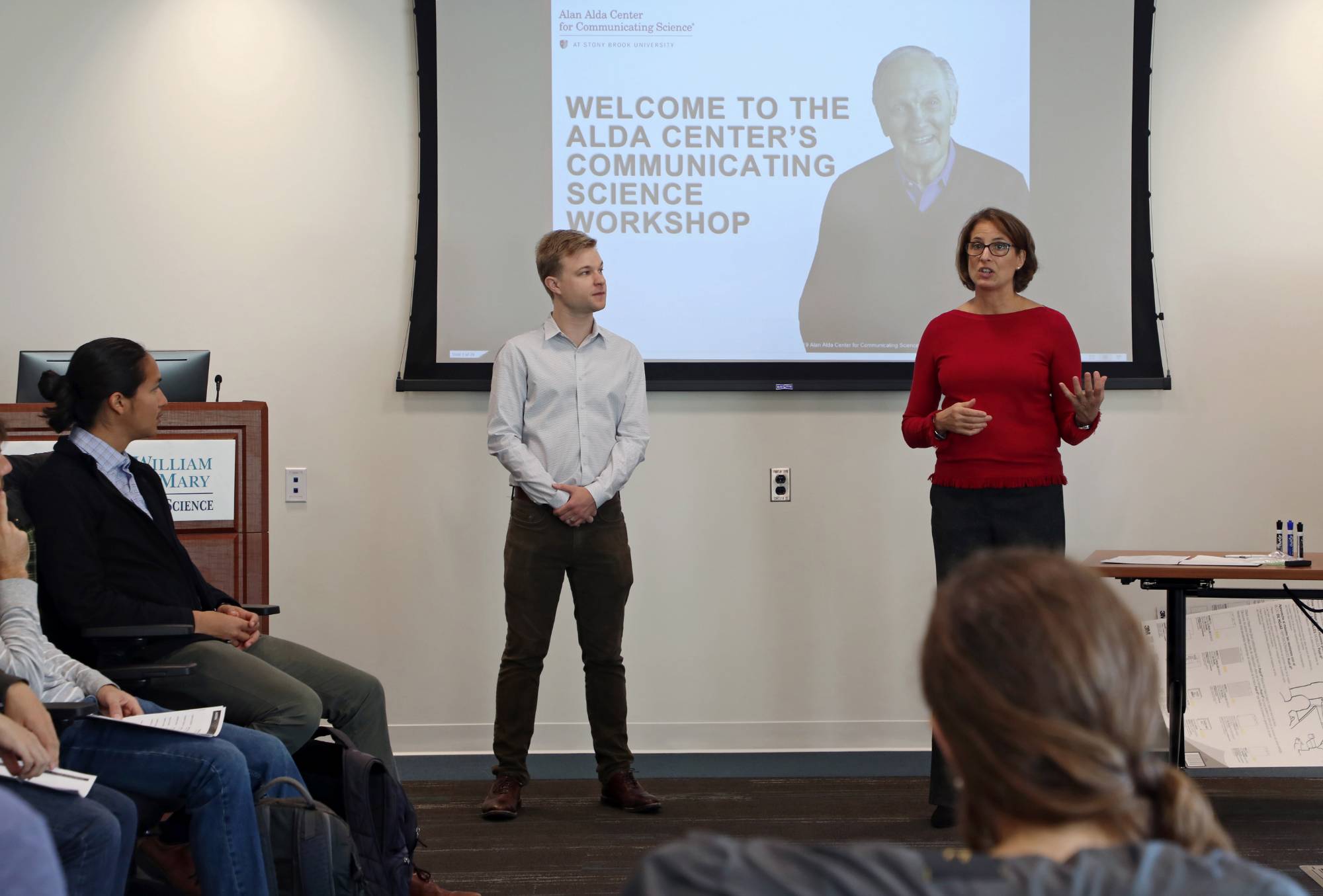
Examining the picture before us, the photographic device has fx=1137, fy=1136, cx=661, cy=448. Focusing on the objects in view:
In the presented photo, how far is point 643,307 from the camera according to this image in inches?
153

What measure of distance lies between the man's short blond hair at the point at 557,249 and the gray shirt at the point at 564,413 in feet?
0.52

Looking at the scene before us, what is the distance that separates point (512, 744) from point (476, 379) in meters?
1.23

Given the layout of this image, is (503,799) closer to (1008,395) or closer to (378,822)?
(378,822)

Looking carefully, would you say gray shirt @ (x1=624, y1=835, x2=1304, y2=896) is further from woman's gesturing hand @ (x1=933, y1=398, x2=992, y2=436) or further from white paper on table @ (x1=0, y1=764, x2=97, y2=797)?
woman's gesturing hand @ (x1=933, y1=398, x2=992, y2=436)

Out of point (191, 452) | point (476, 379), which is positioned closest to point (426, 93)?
point (476, 379)

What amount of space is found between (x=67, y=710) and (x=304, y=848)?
0.48 metres

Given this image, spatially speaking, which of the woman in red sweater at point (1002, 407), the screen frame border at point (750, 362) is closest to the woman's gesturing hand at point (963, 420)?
the woman in red sweater at point (1002, 407)

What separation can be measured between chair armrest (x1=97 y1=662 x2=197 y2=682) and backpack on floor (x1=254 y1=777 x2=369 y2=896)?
0.96ft

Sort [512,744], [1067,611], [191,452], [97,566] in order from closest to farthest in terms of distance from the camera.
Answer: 1. [1067,611]
2. [97,566]
3. [191,452]
4. [512,744]

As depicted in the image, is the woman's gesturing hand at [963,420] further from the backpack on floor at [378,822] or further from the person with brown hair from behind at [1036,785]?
the person with brown hair from behind at [1036,785]

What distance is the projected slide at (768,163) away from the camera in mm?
3863

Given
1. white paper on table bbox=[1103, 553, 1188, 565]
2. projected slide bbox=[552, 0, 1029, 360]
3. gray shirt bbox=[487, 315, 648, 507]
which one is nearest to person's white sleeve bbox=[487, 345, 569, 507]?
gray shirt bbox=[487, 315, 648, 507]

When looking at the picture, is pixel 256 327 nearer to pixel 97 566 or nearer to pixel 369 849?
pixel 97 566

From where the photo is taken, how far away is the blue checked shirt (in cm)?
248
